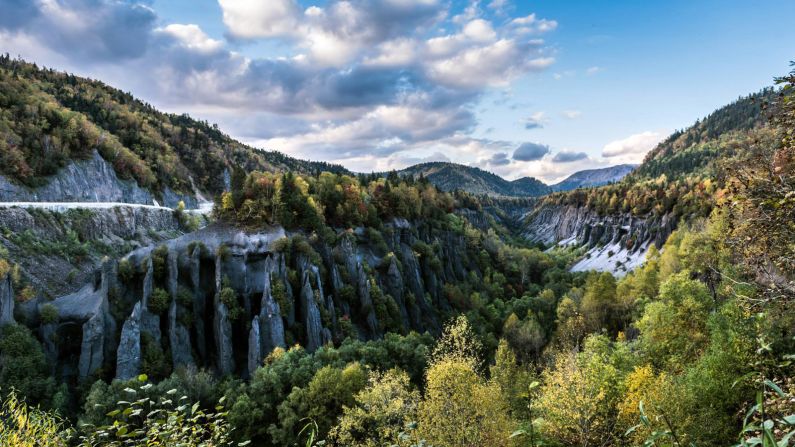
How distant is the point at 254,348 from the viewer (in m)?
45.6

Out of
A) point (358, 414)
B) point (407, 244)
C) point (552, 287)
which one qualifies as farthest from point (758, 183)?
point (552, 287)

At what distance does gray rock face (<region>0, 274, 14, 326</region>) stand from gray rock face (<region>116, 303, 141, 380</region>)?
27.3 ft

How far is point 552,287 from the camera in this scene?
314 ft

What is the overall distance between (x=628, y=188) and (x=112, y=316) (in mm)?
186365

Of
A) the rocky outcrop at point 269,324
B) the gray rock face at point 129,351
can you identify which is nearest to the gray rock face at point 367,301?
the rocky outcrop at point 269,324

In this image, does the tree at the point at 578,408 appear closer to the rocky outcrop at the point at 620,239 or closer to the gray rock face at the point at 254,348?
the gray rock face at the point at 254,348

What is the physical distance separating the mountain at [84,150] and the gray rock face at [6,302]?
39.0 metres

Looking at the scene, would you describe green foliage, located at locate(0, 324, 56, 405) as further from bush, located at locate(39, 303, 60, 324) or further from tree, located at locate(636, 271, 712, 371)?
tree, located at locate(636, 271, 712, 371)

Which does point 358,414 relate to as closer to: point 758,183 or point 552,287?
point 758,183

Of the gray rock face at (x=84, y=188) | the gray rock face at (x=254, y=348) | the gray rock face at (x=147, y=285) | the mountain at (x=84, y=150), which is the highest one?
the mountain at (x=84, y=150)

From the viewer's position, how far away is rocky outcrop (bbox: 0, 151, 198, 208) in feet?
218

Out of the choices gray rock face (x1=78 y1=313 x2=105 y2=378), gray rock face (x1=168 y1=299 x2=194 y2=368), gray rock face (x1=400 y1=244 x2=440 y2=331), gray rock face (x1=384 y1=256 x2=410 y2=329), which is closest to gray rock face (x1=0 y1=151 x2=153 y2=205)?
gray rock face (x1=78 y1=313 x2=105 y2=378)

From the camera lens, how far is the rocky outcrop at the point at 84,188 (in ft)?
218

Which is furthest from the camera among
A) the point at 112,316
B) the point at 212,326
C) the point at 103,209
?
the point at 103,209
